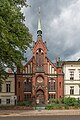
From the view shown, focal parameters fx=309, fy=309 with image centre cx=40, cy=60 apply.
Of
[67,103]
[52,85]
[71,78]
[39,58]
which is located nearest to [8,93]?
[52,85]

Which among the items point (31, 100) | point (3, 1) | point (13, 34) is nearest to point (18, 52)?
point (13, 34)

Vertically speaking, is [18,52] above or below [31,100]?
above

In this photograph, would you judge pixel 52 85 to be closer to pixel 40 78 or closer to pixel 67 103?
pixel 40 78

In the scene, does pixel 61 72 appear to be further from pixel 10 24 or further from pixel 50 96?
pixel 10 24

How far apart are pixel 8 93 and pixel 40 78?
293 inches

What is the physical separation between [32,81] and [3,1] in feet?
118

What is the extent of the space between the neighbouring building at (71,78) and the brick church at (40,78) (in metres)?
1.21

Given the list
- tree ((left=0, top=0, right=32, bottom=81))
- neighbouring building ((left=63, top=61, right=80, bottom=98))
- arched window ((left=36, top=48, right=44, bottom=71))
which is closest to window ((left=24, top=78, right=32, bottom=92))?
arched window ((left=36, top=48, right=44, bottom=71))

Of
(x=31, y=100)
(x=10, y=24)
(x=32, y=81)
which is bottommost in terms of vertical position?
(x=31, y=100)

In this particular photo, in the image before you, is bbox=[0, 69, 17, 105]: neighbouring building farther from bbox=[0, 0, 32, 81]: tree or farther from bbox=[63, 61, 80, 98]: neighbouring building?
bbox=[0, 0, 32, 81]: tree

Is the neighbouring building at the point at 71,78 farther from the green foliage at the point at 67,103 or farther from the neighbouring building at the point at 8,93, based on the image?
the neighbouring building at the point at 8,93

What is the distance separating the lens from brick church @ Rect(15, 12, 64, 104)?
6419 cm

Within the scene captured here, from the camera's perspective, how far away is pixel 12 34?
3269 centimetres

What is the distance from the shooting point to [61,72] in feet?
215
